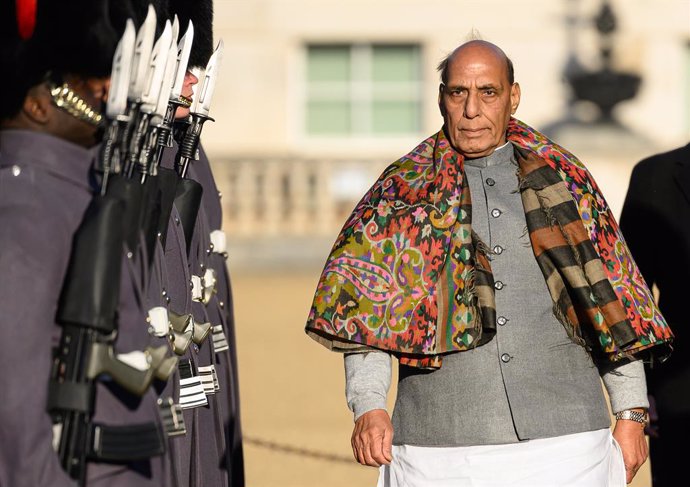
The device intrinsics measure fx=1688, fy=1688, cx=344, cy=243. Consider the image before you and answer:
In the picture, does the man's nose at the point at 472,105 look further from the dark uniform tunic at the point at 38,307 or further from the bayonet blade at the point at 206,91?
the dark uniform tunic at the point at 38,307

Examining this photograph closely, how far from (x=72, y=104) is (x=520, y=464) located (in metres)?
1.53

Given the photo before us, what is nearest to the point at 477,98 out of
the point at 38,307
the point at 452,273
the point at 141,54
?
the point at 452,273

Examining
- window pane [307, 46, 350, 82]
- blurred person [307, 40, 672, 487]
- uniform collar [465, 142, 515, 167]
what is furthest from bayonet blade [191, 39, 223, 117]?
window pane [307, 46, 350, 82]

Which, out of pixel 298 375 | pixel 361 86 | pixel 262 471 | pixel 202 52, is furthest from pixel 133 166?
pixel 361 86

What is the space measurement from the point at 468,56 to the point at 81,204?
1400mm

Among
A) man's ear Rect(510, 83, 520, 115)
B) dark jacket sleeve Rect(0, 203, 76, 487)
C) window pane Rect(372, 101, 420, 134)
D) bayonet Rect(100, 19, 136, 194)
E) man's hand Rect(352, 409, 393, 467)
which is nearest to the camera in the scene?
dark jacket sleeve Rect(0, 203, 76, 487)

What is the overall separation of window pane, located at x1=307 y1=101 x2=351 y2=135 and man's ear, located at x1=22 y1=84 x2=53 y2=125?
21255 millimetres

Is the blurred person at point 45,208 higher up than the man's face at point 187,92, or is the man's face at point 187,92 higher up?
the man's face at point 187,92

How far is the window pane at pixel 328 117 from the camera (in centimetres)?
2503

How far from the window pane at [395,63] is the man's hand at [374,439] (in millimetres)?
20736

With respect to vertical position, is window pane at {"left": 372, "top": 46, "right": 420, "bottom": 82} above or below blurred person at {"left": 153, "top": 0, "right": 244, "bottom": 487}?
above

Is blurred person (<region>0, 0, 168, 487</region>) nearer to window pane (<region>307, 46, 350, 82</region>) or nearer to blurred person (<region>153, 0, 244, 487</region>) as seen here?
blurred person (<region>153, 0, 244, 487</region>)

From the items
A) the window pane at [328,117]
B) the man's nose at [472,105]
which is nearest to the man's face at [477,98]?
the man's nose at [472,105]

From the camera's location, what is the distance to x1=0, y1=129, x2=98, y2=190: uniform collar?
12.1ft
